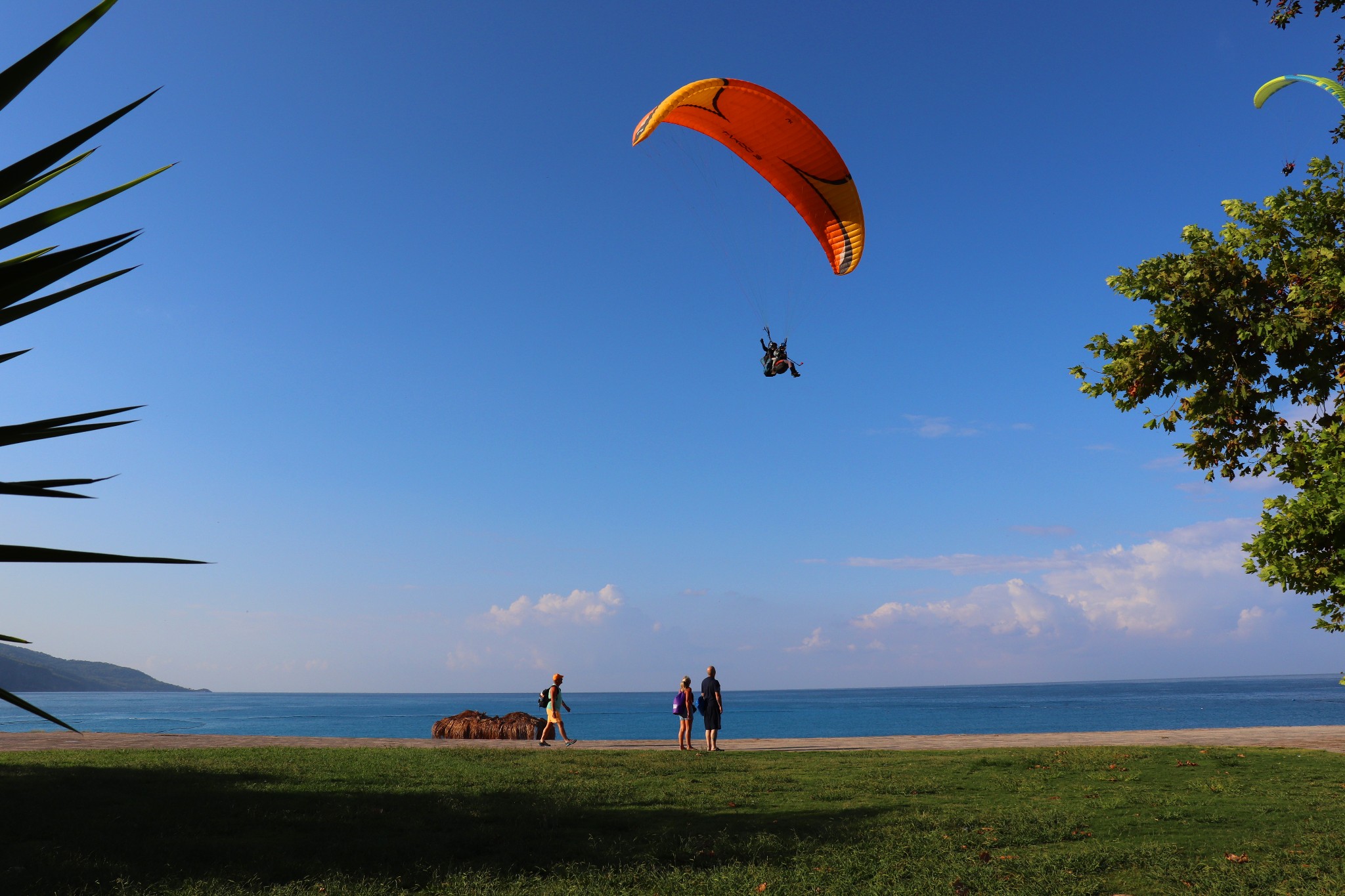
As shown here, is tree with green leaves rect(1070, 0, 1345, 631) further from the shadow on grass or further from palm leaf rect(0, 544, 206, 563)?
palm leaf rect(0, 544, 206, 563)

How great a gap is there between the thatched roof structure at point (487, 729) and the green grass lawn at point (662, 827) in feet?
21.3

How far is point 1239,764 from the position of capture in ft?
46.4

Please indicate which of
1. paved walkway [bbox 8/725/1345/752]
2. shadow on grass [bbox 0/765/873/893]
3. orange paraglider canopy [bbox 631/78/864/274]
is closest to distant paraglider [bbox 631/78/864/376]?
orange paraglider canopy [bbox 631/78/864/274]

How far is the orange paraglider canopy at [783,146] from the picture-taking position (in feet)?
63.1

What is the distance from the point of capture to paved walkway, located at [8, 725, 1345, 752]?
1725 centimetres

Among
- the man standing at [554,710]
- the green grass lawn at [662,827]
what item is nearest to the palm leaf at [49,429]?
the green grass lawn at [662,827]

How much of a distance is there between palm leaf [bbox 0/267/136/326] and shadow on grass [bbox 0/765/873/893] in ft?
18.1

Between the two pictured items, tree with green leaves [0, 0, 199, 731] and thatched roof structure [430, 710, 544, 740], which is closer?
tree with green leaves [0, 0, 199, 731]

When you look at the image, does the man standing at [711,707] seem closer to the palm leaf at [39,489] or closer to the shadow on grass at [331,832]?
the shadow on grass at [331,832]

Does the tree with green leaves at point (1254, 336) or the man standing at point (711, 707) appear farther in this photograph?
the man standing at point (711, 707)

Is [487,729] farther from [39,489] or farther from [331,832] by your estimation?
[39,489]

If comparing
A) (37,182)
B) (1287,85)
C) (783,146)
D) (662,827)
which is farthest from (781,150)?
(37,182)

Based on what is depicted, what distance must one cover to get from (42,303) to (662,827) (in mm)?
7815

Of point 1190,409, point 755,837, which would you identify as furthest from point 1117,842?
point 1190,409
